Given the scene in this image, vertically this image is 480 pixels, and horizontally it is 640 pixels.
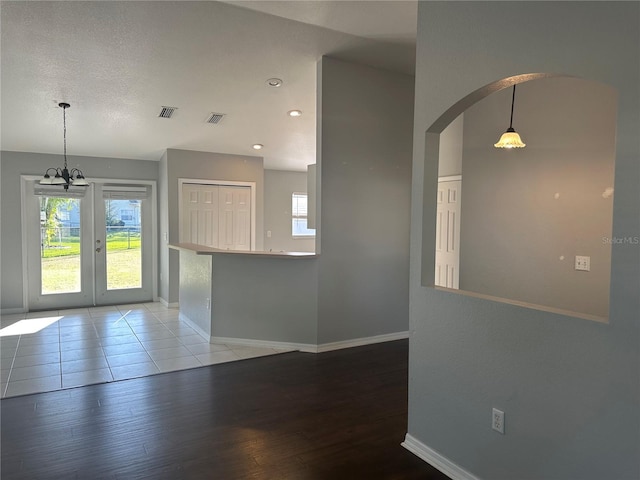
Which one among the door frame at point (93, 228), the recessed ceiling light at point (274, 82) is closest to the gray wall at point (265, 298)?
the recessed ceiling light at point (274, 82)

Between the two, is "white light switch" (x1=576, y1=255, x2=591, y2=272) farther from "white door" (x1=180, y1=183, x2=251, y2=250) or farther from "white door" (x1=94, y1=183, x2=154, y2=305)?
"white door" (x1=94, y1=183, x2=154, y2=305)

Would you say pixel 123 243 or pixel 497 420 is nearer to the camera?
pixel 497 420

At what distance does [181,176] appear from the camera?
617 centimetres

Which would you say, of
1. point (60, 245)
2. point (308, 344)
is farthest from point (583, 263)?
point (60, 245)

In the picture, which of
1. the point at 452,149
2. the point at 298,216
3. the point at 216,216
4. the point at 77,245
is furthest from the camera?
the point at 298,216

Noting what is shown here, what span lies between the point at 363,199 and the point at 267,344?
1.83m

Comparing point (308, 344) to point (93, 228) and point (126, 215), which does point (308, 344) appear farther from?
point (93, 228)

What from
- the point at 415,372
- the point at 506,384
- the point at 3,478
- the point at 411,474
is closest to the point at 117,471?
the point at 3,478

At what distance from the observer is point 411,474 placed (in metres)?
2.19

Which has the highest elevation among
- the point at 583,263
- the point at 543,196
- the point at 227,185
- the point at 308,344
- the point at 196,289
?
the point at 227,185

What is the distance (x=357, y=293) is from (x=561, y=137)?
233 cm

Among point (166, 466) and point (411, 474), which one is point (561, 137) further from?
point (166, 466)

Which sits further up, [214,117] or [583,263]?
[214,117]

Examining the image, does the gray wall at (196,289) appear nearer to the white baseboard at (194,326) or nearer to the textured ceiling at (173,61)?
the white baseboard at (194,326)
